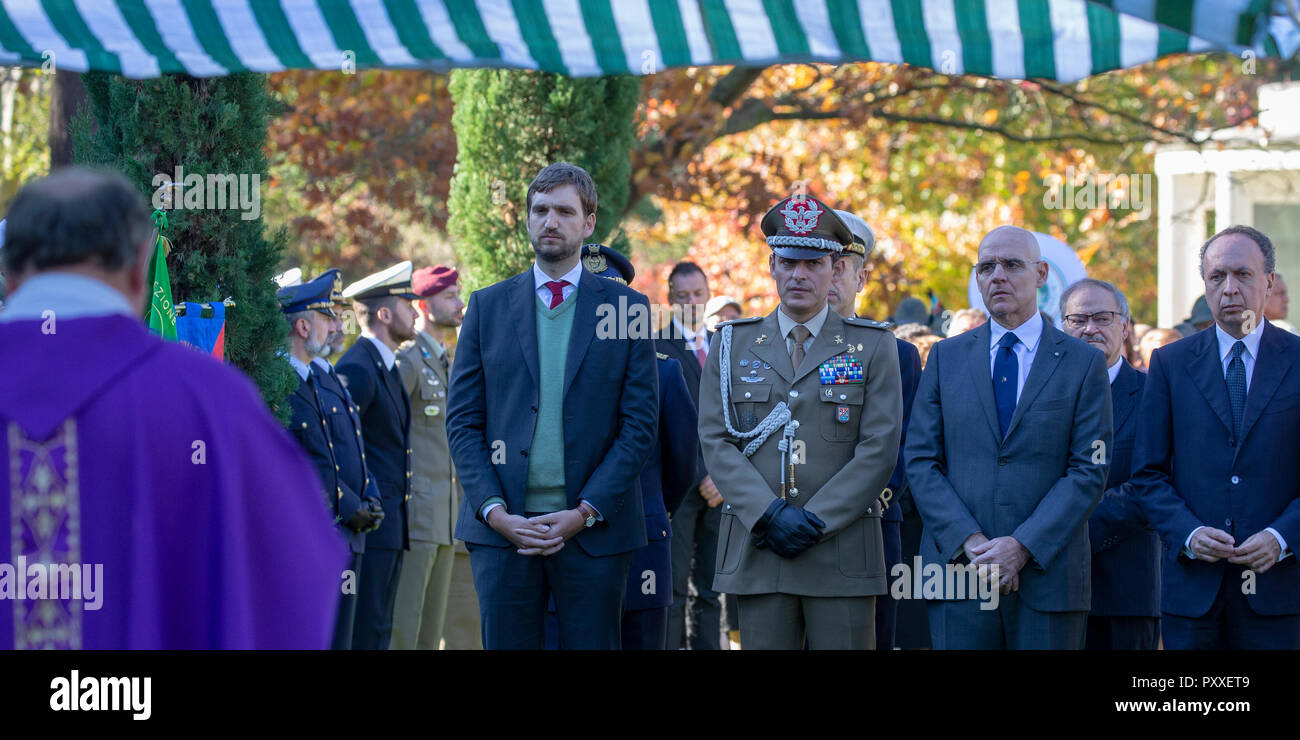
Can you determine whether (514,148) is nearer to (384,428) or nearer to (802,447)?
(384,428)

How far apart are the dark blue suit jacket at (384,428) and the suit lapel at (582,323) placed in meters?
2.46

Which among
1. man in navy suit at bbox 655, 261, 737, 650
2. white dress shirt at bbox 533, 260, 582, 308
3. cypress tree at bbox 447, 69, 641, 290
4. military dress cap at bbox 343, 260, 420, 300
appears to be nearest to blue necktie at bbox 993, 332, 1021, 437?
white dress shirt at bbox 533, 260, 582, 308

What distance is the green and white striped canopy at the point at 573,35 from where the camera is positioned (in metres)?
5.50

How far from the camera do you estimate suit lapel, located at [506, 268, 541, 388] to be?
17.7 ft

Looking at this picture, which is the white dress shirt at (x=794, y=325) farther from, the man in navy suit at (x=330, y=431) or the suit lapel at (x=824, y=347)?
the man in navy suit at (x=330, y=431)

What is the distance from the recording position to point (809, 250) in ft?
18.1

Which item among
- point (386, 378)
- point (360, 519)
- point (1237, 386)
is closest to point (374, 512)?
point (360, 519)

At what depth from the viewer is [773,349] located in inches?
217

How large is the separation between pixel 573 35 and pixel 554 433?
5.57 ft

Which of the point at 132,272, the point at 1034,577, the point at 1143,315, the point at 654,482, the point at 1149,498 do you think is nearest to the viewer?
the point at 132,272

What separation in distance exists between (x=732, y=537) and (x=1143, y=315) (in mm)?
22779

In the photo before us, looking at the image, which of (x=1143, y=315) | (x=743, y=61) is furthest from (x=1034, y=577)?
(x=1143, y=315)

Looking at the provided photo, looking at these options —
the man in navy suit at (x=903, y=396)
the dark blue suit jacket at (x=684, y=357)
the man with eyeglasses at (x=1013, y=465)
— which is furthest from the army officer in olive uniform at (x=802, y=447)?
the dark blue suit jacket at (x=684, y=357)

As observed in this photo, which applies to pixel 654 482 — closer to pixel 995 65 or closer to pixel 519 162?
pixel 995 65
